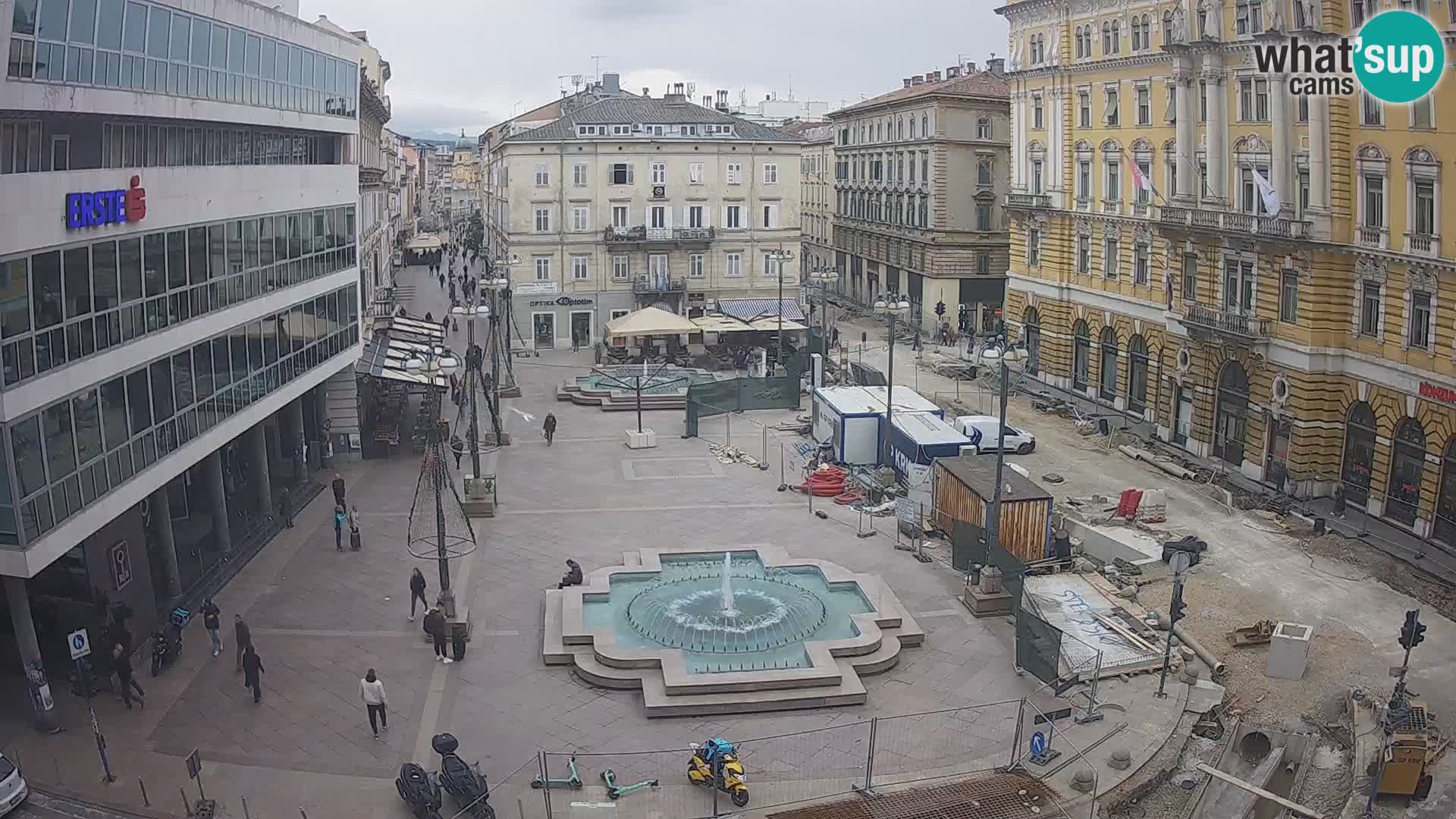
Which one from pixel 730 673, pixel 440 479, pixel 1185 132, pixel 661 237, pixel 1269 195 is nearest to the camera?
pixel 730 673

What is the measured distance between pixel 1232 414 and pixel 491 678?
27680mm

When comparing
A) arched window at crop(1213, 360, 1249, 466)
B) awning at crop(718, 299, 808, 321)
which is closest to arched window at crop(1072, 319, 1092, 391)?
arched window at crop(1213, 360, 1249, 466)

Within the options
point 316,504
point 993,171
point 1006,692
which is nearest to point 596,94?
point 993,171

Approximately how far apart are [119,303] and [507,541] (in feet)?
39.5

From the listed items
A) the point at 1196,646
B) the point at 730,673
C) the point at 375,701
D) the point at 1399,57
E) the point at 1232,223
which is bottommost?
the point at 1196,646

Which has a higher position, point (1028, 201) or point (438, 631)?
point (1028, 201)

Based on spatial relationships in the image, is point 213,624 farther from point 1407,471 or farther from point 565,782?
point 1407,471

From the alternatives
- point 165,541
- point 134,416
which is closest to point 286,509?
point 165,541

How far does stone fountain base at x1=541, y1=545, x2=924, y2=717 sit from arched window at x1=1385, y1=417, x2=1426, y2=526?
15.7m

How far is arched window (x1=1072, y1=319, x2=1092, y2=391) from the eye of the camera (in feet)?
173

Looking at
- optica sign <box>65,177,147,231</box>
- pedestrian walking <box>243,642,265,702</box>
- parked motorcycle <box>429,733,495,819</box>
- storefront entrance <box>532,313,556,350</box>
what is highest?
optica sign <box>65,177,147,231</box>

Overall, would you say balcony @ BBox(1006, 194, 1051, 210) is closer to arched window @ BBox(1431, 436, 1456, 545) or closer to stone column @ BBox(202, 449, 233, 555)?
arched window @ BBox(1431, 436, 1456, 545)

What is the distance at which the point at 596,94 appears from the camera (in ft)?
297

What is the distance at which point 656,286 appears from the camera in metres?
66.3
